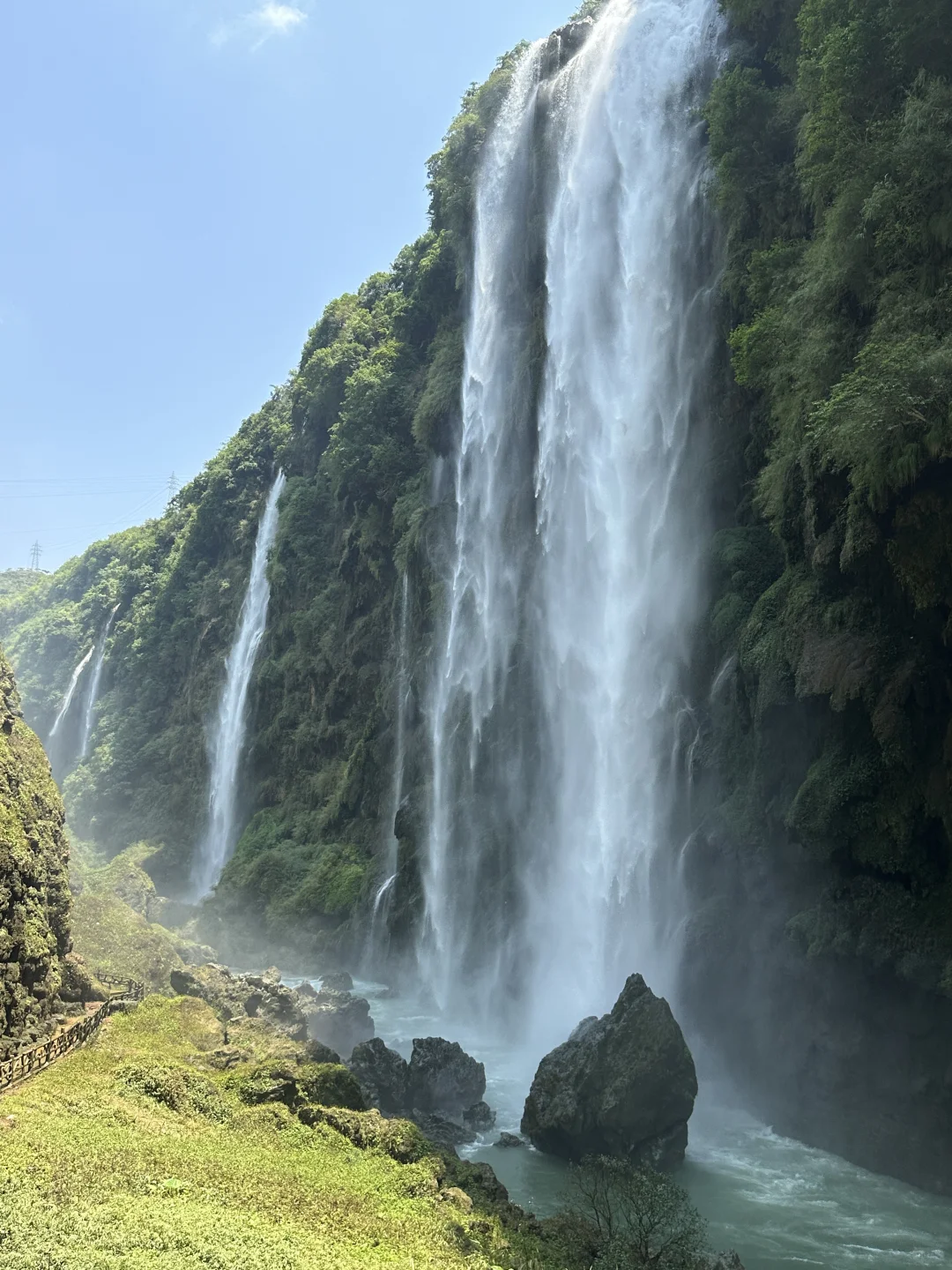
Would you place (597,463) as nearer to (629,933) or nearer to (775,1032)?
(629,933)

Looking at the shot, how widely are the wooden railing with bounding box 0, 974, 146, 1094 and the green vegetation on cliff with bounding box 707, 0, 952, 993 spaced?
13350mm

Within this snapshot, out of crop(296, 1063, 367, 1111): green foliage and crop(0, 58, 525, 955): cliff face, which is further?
crop(0, 58, 525, 955): cliff face

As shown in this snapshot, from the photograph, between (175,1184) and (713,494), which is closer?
(175,1184)

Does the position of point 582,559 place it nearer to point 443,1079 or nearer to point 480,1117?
point 443,1079

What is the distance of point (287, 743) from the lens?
49.3 meters

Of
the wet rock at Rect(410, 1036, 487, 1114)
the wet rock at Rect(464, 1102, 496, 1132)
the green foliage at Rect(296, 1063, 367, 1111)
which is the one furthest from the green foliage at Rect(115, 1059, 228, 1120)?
the wet rock at Rect(464, 1102, 496, 1132)

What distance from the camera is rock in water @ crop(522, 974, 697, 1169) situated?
17453 mm

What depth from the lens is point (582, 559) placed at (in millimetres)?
32000

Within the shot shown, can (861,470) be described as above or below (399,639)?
below

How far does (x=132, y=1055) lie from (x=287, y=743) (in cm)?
3191

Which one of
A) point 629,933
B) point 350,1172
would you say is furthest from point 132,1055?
point 629,933

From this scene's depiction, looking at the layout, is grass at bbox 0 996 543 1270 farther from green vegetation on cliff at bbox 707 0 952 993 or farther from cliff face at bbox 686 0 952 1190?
green vegetation on cliff at bbox 707 0 952 993

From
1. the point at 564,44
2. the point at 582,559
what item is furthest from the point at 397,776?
the point at 564,44

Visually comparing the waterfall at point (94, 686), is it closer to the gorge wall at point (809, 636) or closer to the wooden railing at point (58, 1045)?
the gorge wall at point (809, 636)
